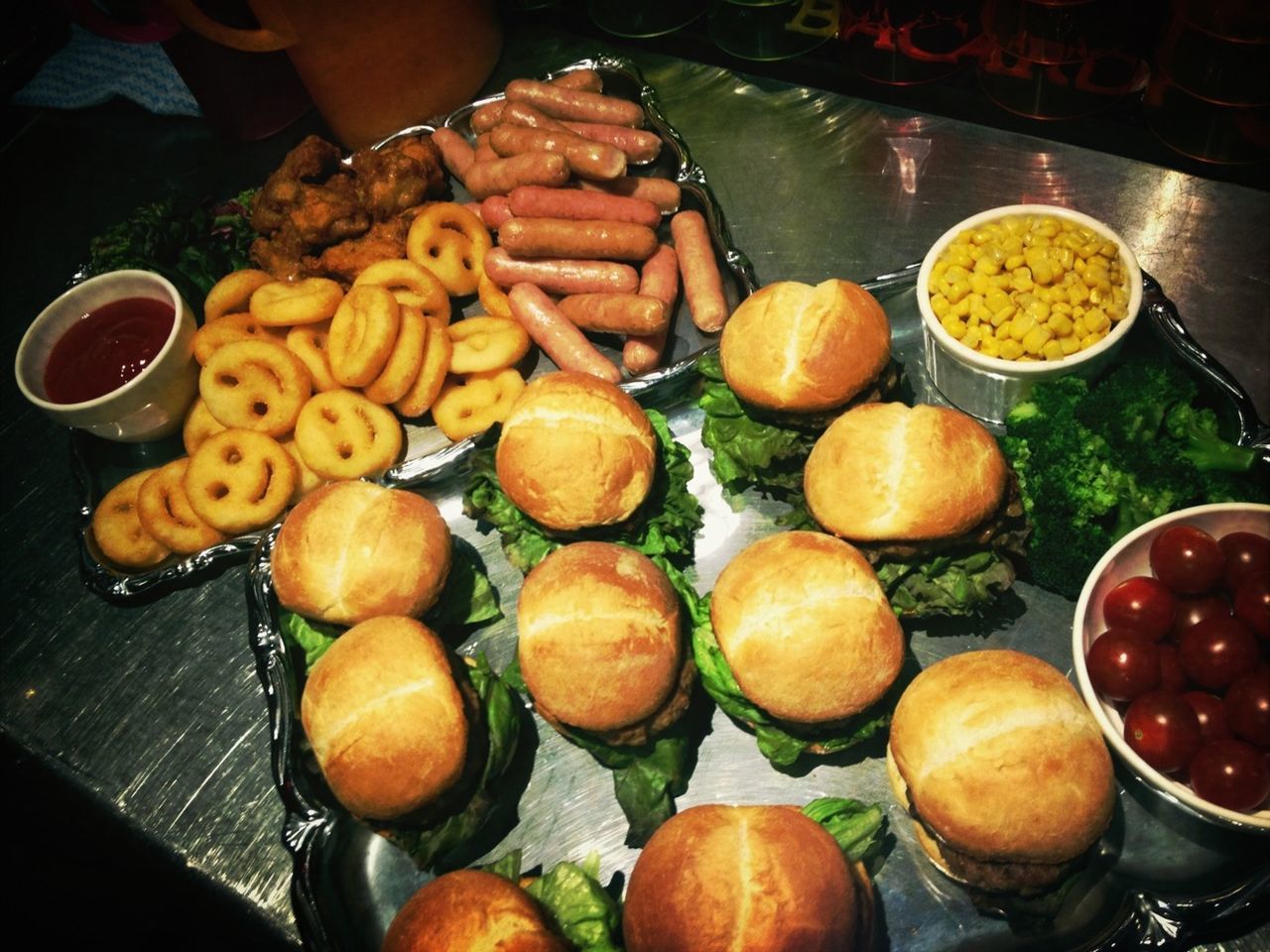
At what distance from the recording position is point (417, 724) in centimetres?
270

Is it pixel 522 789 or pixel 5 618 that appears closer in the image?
pixel 522 789

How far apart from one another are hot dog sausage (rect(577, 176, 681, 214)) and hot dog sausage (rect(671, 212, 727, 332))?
0.14 meters

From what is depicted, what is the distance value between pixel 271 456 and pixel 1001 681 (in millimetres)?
2998

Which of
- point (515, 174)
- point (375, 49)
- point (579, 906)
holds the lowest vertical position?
point (579, 906)

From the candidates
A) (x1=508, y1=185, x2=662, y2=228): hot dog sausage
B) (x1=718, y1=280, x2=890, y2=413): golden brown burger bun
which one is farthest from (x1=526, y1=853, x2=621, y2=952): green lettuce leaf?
(x1=508, y1=185, x2=662, y2=228): hot dog sausage

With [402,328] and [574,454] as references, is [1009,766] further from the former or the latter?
[402,328]

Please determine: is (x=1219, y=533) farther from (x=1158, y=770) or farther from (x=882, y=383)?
(x=882, y=383)

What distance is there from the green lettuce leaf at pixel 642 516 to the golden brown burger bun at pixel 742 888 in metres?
1.08

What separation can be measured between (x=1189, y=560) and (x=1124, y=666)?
41 cm

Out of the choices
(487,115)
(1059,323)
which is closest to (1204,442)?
(1059,323)

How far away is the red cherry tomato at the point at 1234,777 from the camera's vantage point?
93.7 inches

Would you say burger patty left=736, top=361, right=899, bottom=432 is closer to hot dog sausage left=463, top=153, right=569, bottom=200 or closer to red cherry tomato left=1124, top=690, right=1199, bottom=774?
red cherry tomato left=1124, top=690, right=1199, bottom=774

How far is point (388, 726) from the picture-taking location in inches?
106

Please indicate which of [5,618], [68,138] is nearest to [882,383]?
[5,618]
